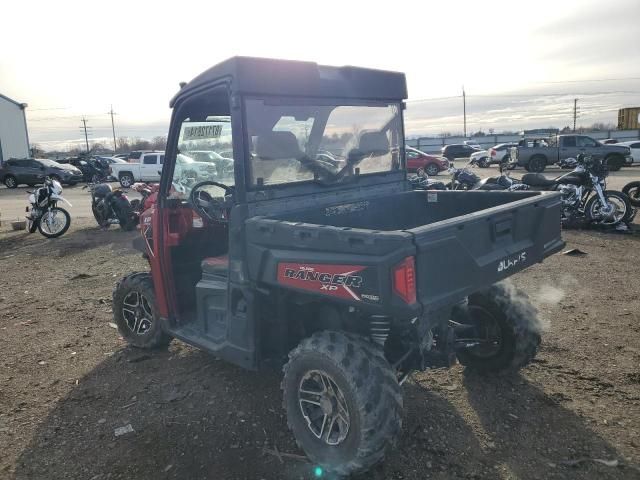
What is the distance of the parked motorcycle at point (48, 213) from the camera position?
37.0 ft

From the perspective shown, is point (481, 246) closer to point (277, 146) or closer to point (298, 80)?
point (277, 146)

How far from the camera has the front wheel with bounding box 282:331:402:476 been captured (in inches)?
108

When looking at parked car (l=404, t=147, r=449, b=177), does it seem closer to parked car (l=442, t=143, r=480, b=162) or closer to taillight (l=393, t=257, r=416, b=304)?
parked car (l=442, t=143, r=480, b=162)

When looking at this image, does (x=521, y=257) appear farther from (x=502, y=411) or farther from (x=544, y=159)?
A: (x=544, y=159)

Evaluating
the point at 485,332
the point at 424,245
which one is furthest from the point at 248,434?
the point at 485,332

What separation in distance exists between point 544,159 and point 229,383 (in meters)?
24.4

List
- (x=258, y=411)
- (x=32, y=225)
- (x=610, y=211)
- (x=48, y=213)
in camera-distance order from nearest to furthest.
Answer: (x=258, y=411)
(x=610, y=211)
(x=48, y=213)
(x=32, y=225)

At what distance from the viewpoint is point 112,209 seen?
11906 mm

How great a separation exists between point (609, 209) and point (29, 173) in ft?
90.4

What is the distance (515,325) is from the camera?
12.6ft

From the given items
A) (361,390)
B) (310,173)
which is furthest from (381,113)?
(361,390)

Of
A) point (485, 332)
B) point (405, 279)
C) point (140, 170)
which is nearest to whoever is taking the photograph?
point (405, 279)

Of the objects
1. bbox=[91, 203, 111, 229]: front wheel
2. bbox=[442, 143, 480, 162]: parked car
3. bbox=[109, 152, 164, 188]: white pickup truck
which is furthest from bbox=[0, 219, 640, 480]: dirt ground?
bbox=[442, 143, 480, 162]: parked car

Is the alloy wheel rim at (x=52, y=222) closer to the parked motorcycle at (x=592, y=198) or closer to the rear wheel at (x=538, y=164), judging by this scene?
Answer: the parked motorcycle at (x=592, y=198)
